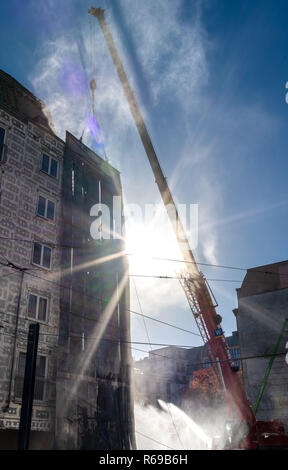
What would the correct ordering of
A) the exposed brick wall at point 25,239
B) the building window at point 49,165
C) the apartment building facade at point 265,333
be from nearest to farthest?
the exposed brick wall at point 25,239 < the building window at point 49,165 < the apartment building facade at point 265,333

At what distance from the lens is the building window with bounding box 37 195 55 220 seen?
23.2m

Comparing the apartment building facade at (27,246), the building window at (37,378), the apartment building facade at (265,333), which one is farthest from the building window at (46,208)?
the apartment building facade at (265,333)

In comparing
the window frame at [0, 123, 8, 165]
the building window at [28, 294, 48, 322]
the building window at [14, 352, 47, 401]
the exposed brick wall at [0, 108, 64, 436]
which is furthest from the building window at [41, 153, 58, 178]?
the building window at [14, 352, 47, 401]

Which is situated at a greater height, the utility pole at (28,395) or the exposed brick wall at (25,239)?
the exposed brick wall at (25,239)

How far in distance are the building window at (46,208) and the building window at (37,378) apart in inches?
330

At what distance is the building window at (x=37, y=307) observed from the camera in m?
20.4

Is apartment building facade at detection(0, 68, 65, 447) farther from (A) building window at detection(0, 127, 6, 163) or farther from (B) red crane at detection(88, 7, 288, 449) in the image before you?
(B) red crane at detection(88, 7, 288, 449)

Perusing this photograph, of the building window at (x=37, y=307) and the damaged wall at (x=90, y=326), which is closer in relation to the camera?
the building window at (x=37, y=307)

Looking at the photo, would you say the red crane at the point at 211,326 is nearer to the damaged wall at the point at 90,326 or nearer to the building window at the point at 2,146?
the damaged wall at the point at 90,326

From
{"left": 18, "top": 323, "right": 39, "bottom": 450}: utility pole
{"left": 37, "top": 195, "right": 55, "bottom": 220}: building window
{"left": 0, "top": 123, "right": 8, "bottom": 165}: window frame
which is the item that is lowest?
{"left": 18, "top": 323, "right": 39, "bottom": 450}: utility pole

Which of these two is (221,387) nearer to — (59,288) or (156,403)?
(59,288)

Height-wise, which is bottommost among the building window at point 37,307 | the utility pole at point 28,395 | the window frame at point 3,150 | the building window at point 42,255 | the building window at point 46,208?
the utility pole at point 28,395

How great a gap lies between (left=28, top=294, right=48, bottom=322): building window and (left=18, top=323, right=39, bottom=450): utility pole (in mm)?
6985
